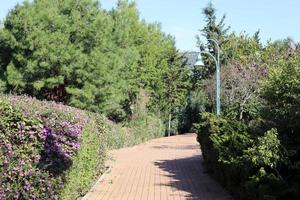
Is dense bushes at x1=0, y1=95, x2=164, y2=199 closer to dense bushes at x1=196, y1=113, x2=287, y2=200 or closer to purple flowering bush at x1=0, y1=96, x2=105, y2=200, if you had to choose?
purple flowering bush at x1=0, y1=96, x2=105, y2=200

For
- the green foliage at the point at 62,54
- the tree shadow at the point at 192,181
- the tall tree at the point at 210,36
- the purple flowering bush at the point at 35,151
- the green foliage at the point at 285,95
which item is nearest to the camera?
the purple flowering bush at the point at 35,151

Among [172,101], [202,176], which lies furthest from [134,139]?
[202,176]

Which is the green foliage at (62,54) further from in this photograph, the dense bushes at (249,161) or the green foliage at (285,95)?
the green foliage at (285,95)

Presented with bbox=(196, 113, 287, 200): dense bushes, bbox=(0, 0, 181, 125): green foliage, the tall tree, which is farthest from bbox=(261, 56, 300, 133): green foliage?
the tall tree

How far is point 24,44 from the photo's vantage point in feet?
88.7

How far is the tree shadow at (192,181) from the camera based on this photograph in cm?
1181

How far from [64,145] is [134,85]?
32.7m

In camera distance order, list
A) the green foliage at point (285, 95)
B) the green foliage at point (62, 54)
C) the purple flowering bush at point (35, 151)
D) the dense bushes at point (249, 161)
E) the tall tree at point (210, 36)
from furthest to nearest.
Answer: the tall tree at point (210, 36) → the green foliage at point (62, 54) → the green foliage at point (285, 95) → the dense bushes at point (249, 161) → the purple flowering bush at point (35, 151)

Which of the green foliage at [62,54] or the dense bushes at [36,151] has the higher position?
the green foliage at [62,54]

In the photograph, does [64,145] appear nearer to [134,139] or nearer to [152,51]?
[134,139]

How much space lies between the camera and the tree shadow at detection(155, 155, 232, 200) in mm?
11814

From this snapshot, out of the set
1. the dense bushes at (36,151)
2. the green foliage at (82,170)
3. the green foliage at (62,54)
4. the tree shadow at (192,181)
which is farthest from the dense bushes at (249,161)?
the green foliage at (62,54)

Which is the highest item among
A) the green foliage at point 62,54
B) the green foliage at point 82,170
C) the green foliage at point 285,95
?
the green foliage at point 62,54

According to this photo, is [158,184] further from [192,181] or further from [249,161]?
[249,161]
